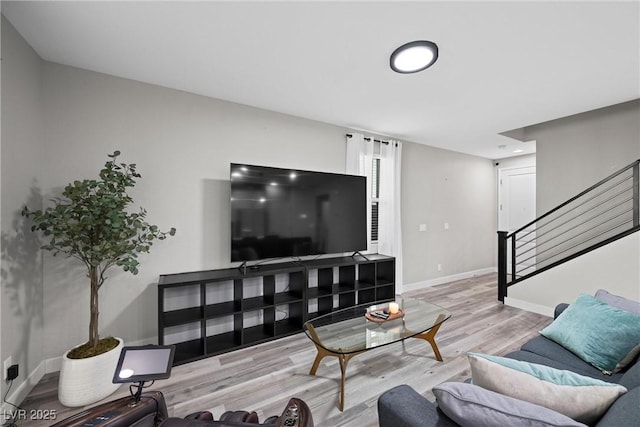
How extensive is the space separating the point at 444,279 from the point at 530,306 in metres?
1.51

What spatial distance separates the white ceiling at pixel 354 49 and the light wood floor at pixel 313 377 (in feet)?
8.53

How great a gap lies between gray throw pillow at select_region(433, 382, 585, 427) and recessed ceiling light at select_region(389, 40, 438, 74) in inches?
85.0

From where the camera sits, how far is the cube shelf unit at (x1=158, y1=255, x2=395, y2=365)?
8.27 ft

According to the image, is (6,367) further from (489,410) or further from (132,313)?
(489,410)

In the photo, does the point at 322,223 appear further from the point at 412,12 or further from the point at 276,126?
the point at 412,12

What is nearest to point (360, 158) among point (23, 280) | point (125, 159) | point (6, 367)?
point (125, 159)

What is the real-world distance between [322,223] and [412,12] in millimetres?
2195

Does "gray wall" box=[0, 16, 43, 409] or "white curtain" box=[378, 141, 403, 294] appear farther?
"white curtain" box=[378, 141, 403, 294]

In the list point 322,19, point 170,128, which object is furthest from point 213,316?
point 322,19

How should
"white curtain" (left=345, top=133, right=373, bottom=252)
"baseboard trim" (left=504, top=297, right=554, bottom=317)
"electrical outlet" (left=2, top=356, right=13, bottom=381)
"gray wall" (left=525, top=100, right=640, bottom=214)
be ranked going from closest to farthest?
"electrical outlet" (left=2, top=356, right=13, bottom=381), "gray wall" (left=525, top=100, right=640, bottom=214), "baseboard trim" (left=504, top=297, right=554, bottom=317), "white curtain" (left=345, top=133, right=373, bottom=252)

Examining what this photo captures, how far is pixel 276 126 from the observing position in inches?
130

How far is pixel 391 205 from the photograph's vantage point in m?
4.21

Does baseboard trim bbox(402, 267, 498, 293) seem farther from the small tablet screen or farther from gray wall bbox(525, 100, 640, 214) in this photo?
the small tablet screen

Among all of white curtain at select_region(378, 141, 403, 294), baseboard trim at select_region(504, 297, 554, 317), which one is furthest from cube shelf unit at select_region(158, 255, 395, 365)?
baseboard trim at select_region(504, 297, 554, 317)
